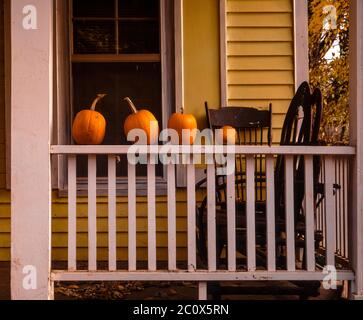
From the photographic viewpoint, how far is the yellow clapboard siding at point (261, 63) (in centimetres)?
477

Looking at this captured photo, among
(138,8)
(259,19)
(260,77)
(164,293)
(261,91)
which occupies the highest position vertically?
(138,8)

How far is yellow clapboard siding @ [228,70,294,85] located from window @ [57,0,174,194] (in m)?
0.55

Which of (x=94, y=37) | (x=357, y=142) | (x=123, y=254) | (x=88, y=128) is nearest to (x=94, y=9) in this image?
(x=94, y=37)

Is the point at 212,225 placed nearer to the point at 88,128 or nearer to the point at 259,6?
the point at 88,128

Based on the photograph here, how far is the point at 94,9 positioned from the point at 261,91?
1.60 metres

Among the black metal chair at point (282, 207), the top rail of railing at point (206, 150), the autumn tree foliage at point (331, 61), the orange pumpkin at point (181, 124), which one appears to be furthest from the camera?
the autumn tree foliage at point (331, 61)

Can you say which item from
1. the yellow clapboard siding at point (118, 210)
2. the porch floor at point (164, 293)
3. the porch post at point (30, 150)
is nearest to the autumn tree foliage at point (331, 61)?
the yellow clapboard siding at point (118, 210)

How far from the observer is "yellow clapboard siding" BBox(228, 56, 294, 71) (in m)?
4.77

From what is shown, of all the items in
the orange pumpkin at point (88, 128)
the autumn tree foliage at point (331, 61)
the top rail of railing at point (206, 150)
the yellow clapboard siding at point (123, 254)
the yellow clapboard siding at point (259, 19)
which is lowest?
the yellow clapboard siding at point (123, 254)

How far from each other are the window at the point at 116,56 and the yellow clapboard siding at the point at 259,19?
21.8 inches

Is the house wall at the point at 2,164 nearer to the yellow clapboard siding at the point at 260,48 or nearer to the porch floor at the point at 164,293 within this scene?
the porch floor at the point at 164,293

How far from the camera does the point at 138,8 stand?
474cm

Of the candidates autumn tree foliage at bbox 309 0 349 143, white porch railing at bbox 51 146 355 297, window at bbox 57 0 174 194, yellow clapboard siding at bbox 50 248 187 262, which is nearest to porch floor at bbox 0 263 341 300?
yellow clapboard siding at bbox 50 248 187 262
